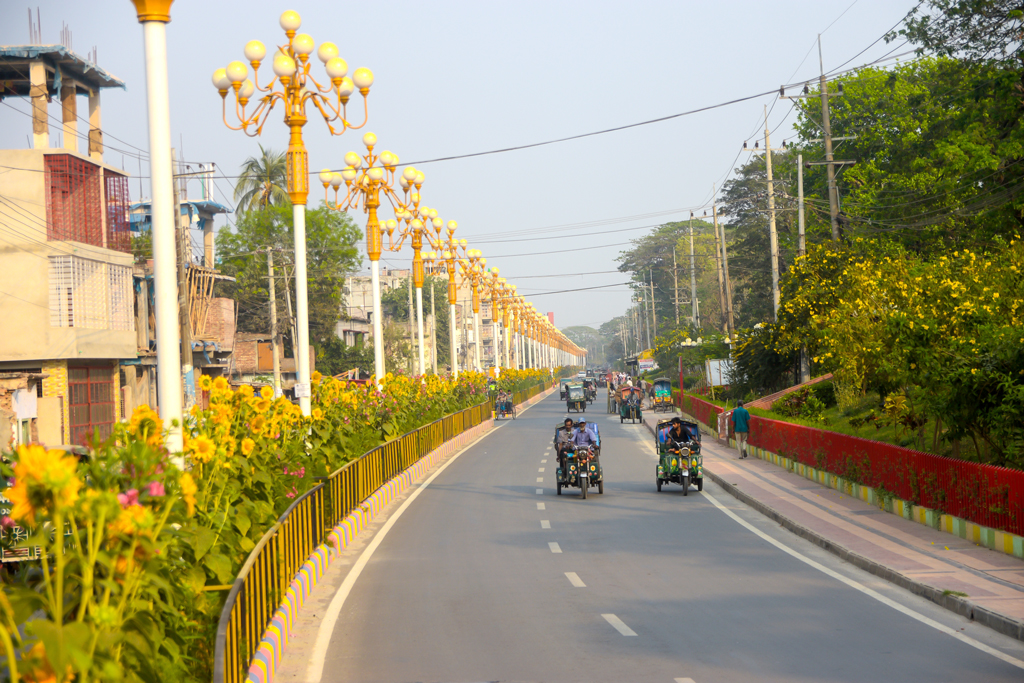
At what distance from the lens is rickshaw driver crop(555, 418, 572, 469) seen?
2184 centimetres

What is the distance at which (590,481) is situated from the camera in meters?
21.7

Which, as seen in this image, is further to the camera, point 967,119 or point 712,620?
point 967,119

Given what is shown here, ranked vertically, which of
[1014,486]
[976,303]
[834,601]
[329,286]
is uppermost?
[329,286]

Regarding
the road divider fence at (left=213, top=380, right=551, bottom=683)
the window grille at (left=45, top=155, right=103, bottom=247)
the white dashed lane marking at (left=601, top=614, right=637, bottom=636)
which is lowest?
the white dashed lane marking at (left=601, top=614, right=637, bottom=636)

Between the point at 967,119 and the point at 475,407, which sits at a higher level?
the point at 967,119

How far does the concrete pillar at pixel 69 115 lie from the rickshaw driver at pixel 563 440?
24.3 metres

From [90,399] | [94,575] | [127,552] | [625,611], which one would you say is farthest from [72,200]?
[127,552]

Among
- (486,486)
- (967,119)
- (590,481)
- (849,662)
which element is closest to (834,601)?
(849,662)

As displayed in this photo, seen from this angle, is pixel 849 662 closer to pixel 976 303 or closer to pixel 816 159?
pixel 976 303

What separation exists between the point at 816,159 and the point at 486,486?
45656mm

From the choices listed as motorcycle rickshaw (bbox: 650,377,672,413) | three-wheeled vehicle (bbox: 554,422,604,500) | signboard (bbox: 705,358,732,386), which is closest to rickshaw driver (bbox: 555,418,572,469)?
three-wheeled vehicle (bbox: 554,422,604,500)

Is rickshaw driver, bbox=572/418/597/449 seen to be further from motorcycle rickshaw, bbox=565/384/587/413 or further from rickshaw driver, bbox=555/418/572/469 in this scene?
motorcycle rickshaw, bbox=565/384/587/413

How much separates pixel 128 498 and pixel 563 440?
17.4 meters

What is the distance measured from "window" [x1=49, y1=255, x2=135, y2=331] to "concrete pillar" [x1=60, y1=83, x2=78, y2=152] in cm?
441
